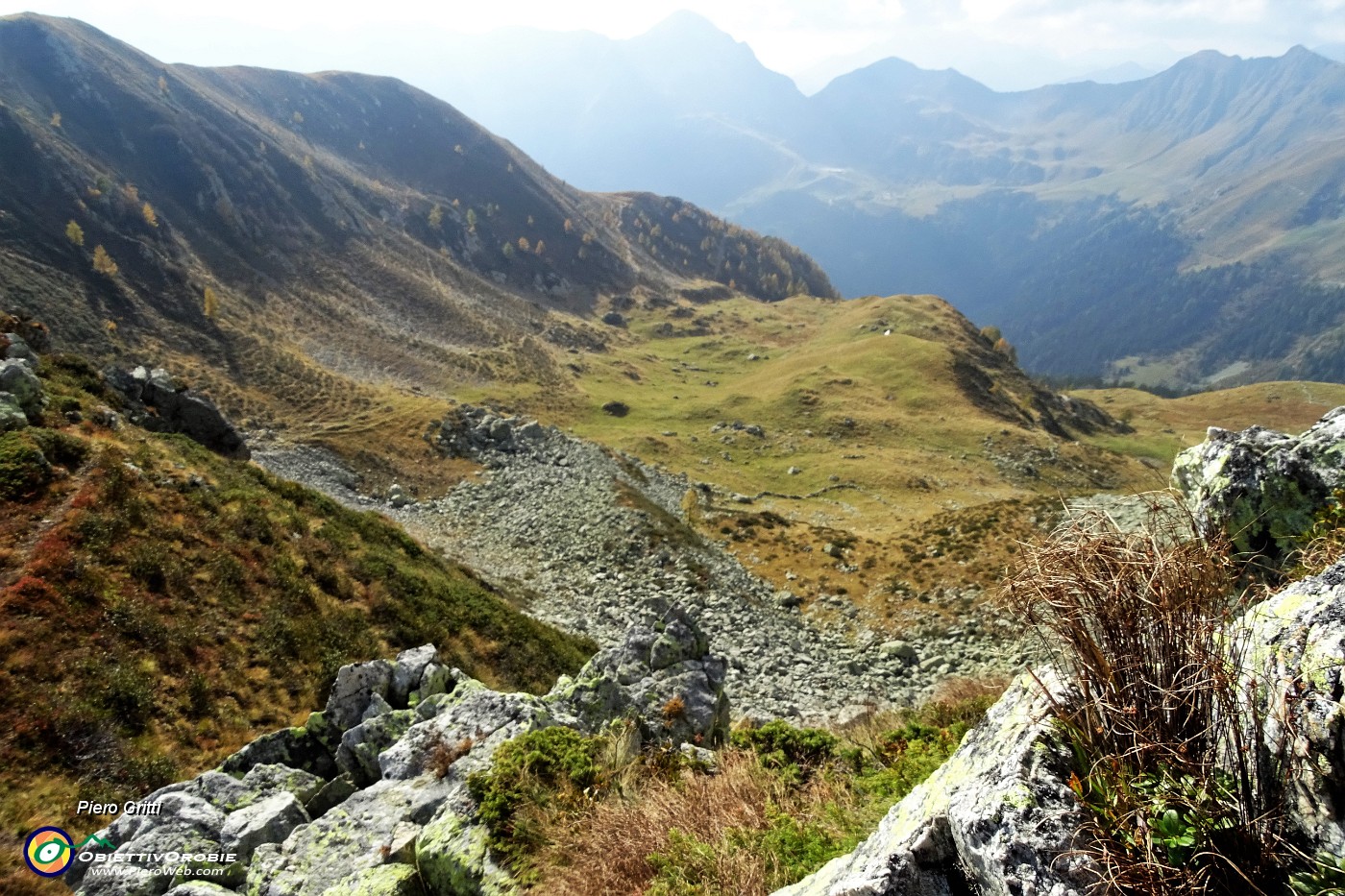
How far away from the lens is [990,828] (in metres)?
3.65

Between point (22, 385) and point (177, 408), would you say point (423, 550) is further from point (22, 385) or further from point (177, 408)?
point (177, 408)

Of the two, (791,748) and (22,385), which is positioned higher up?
(791,748)

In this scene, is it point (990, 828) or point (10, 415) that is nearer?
point (990, 828)

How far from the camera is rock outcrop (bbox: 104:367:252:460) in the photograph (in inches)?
1283

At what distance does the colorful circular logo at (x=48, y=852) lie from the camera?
9.22m

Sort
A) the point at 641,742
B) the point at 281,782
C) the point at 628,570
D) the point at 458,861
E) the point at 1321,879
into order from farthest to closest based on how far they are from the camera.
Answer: the point at 628,570
the point at 281,782
the point at 641,742
the point at 458,861
the point at 1321,879

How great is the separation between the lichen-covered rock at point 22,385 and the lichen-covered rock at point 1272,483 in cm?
3137

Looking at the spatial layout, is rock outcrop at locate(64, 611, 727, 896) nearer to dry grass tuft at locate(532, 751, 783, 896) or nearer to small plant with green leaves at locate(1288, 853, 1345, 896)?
dry grass tuft at locate(532, 751, 783, 896)

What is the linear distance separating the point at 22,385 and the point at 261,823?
69.5ft

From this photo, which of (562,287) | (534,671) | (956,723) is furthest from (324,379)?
(562,287)

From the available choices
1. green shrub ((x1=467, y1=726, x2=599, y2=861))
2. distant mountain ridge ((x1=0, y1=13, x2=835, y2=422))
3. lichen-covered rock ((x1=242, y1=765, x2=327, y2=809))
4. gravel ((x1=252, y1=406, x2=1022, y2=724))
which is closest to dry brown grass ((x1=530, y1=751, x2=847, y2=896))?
green shrub ((x1=467, y1=726, x2=599, y2=861))

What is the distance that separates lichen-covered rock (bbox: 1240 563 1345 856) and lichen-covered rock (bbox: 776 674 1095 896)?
39.5 inches

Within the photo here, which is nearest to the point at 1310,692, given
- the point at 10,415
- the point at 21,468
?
the point at 21,468

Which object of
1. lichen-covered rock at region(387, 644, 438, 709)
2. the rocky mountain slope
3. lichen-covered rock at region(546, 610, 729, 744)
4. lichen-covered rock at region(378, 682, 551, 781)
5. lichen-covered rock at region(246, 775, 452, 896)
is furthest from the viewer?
lichen-covered rock at region(387, 644, 438, 709)
